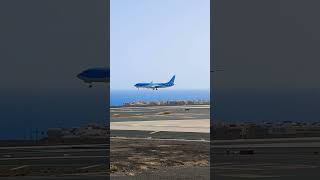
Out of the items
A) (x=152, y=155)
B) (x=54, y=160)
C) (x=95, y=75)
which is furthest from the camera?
(x=152, y=155)

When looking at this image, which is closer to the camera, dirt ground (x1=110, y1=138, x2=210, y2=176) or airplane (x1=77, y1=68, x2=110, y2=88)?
airplane (x1=77, y1=68, x2=110, y2=88)

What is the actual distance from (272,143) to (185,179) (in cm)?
661

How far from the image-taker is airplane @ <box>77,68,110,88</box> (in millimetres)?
9094

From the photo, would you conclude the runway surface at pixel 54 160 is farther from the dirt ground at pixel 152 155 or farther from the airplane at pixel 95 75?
the airplane at pixel 95 75

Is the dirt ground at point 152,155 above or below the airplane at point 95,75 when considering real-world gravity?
below

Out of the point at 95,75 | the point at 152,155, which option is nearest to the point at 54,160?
the point at 152,155

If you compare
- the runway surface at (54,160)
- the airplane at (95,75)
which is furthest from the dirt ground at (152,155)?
the airplane at (95,75)

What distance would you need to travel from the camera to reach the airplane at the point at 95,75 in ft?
29.8

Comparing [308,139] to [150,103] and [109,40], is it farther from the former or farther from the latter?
[150,103]

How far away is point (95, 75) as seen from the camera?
371 inches

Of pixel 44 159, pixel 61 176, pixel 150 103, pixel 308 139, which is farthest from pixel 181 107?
pixel 61 176

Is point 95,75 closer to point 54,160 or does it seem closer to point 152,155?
point 54,160

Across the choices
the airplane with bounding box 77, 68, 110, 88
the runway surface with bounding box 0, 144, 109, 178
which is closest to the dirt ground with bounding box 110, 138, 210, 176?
the runway surface with bounding box 0, 144, 109, 178

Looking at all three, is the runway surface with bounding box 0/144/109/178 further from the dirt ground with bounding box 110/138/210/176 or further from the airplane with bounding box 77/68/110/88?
the airplane with bounding box 77/68/110/88
